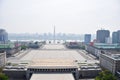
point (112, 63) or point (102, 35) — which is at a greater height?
point (102, 35)

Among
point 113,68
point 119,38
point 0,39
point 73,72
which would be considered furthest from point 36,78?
point 0,39

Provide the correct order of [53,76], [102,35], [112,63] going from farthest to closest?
[102,35] → [112,63] → [53,76]

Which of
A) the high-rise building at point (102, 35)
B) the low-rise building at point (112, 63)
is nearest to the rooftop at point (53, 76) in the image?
the low-rise building at point (112, 63)

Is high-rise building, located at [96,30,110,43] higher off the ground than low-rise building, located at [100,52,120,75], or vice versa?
high-rise building, located at [96,30,110,43]

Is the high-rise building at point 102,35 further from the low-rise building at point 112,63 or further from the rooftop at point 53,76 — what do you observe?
the rooftop at point 53,76

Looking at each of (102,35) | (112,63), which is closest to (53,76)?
(112,63)

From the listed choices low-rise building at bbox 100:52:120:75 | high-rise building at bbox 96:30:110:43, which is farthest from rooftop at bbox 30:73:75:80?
high-rise building at bbox 96:30:110:43

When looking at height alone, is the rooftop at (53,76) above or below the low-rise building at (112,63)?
below

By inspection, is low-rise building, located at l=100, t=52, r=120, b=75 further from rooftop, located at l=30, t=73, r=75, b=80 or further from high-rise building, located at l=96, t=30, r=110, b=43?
high-rise building, located at l=96, t=30, r=110, b=43

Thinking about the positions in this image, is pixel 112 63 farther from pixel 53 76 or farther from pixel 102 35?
pixel 102 35

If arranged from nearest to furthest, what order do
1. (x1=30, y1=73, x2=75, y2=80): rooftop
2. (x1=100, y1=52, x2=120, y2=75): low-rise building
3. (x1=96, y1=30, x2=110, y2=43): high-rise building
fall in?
(x1=30, y1=73, x2=75, y2=80): rooftop
(x1=100, y1=52, x2=120, y2=75): low-rise building
(x1=96, y1=30, x2=110, y2=43): high-rise building

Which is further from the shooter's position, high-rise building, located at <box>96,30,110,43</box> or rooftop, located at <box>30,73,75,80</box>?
high-rise building, located at <box>96,30,110,43</box>

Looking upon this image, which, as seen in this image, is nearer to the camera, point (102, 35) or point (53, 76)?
point (53, 76)
